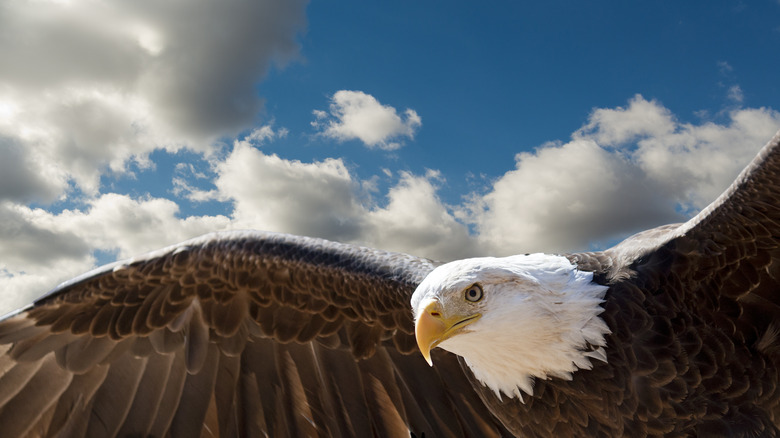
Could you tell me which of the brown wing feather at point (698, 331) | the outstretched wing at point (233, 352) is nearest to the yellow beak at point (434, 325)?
the brown wing feather at point (698, 331)

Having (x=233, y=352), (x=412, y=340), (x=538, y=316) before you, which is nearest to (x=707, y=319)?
(x=538, y=316)

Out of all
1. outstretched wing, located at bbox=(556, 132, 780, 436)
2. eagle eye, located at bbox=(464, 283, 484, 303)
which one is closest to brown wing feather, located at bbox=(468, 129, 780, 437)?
outstretched wing, located at bbox=(556, 132, 780, 436)

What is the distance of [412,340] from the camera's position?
4.84m

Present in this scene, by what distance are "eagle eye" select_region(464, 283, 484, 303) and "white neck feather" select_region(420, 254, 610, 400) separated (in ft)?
0.10

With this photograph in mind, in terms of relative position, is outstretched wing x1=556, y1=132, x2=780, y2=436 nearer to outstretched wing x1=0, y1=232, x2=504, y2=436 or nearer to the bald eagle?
the bald eagle

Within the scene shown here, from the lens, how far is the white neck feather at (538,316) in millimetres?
3604

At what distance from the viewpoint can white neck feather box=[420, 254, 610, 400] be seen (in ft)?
11.8

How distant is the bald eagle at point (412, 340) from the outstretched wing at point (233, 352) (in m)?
0.01

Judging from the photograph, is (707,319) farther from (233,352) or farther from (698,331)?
(233,352)

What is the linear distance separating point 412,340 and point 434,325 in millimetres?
1324

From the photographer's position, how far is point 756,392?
3.79 meters

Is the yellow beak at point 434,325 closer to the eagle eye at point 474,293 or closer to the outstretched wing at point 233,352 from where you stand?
the eagle eye at point 474,293

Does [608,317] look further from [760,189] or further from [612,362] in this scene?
[760,189]

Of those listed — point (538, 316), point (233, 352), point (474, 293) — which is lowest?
point (538, 316)
